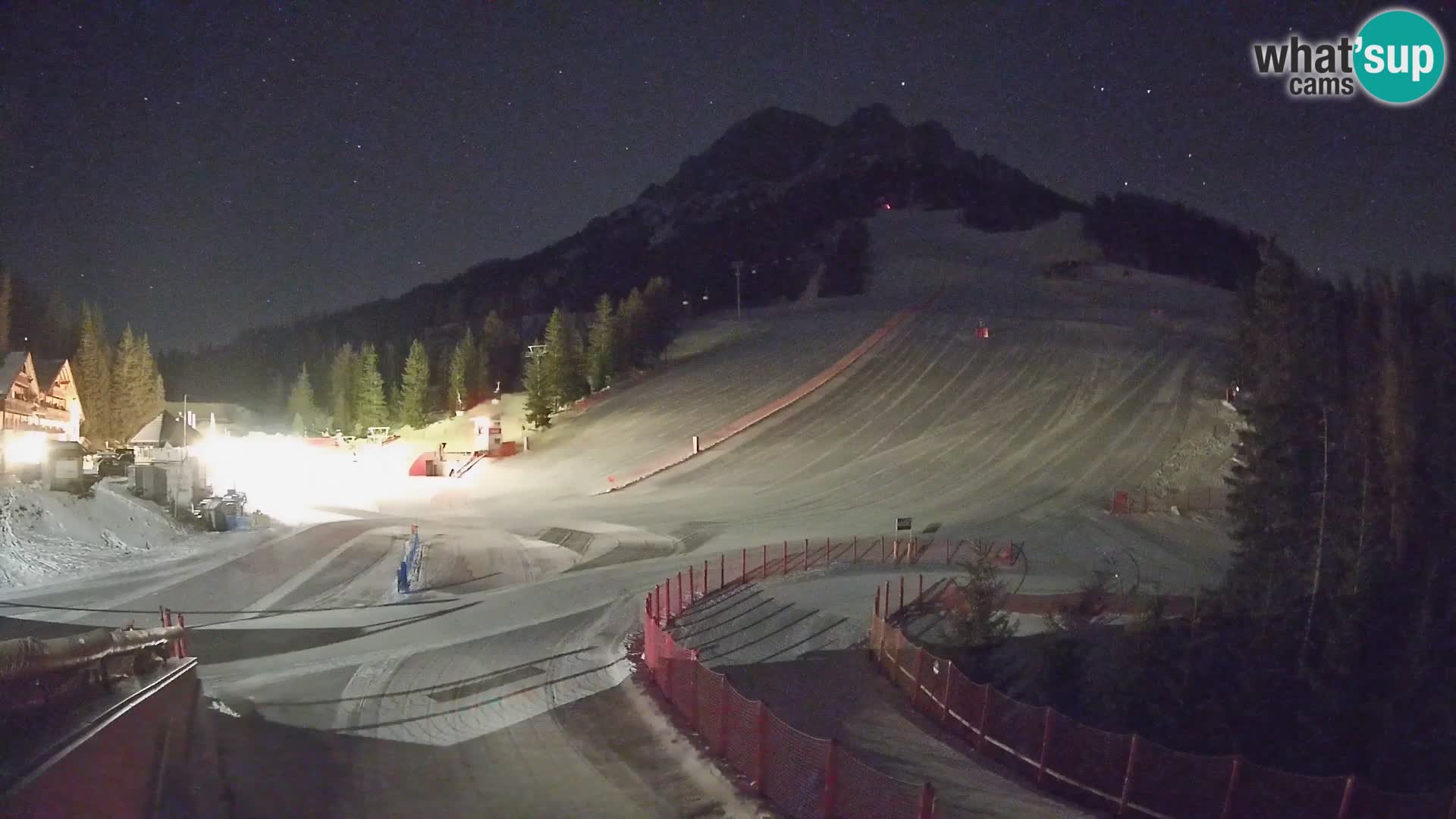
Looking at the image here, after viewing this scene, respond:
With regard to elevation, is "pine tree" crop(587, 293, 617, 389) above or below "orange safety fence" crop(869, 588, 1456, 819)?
above

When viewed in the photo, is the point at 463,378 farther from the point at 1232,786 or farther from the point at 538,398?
the point at 1232,786

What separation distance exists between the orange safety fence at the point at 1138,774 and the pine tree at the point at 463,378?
79984 mm

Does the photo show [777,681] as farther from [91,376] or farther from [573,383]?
[91,376]

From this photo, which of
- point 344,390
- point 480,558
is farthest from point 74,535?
point 344,390

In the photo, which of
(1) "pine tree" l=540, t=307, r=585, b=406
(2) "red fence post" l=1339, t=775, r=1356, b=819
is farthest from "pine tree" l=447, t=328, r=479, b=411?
(2) "red fence post" l=1339, t=775, r=1356, b=819

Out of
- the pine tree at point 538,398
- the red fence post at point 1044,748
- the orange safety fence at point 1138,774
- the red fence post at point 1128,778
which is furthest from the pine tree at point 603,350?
the red fence post at point 1128,778

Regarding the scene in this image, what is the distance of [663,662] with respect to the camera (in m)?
14.8

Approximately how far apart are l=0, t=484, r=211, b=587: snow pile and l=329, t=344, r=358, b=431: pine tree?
7517cm

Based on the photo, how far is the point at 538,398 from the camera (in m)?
69.3

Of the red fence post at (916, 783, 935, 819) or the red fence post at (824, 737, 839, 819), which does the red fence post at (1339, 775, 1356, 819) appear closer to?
the red fence post at (916, 783, 935, 819)

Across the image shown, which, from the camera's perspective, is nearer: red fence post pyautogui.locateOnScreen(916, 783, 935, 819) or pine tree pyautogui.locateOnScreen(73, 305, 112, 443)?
red fence post pyautogui.locateOnScreen(916, 783, 935, 819)

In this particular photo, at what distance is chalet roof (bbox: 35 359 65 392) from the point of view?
203 ft

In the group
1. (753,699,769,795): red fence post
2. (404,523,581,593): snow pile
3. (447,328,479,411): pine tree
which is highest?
(447,328,479,411): pine tree

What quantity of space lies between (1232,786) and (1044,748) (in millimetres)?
2522
